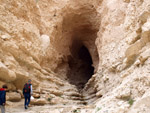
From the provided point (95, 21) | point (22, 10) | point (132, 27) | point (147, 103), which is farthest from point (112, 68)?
point (95, 21)

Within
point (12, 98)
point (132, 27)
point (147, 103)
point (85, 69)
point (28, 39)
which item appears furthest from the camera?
point (85, 69)

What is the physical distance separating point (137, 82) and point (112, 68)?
3521 millimetres

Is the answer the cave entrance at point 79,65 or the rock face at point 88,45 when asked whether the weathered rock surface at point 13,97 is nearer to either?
the rock face at point 88,45

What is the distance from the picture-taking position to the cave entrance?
14.2 m

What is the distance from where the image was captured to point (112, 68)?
7004 millimetres

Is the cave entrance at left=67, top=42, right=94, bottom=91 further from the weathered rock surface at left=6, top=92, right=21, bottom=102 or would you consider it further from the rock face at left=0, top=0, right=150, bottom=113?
the weathered rock surface at left=6, top=92, right=21, bottom=102

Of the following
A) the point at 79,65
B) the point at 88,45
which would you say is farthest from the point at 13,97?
the point at 79,65

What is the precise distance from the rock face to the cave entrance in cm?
Result: 24

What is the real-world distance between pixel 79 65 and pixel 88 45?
7.63 ft

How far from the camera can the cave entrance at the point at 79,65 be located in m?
14.2

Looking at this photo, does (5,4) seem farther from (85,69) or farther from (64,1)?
(85,69)

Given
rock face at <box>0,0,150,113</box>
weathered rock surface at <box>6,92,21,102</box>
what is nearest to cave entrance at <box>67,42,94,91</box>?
rock face at <box>0,0,150,113</box>

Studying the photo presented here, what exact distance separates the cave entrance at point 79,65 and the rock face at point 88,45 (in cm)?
24

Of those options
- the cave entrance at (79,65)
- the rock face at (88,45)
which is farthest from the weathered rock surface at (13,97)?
the cave entrance at (79,65)
